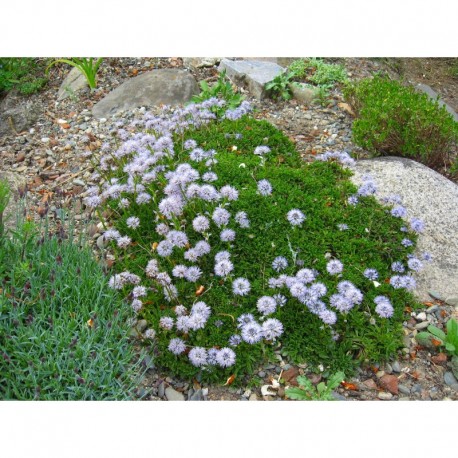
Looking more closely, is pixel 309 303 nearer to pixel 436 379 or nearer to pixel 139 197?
pixel 436 379

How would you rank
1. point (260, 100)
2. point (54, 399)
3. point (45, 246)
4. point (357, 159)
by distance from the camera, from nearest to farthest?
point (54, 399) < point (45, 246) < point (357, 159) < point (260, 100)

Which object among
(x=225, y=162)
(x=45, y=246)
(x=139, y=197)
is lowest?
(x=45, y=246)

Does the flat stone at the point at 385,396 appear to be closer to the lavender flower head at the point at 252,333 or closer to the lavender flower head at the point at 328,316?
the lavender flower head at the point at 328,316

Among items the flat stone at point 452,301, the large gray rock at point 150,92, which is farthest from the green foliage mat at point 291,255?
the large gray rock at point 150,92

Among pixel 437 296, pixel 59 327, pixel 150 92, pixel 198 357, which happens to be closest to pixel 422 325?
pixel 437 296

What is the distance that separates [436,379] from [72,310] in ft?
5.73

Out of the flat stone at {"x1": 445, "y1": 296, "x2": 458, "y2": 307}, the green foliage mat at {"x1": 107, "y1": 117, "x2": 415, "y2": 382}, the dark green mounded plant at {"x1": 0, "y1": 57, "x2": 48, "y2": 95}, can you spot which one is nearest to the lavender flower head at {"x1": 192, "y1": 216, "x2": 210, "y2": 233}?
the green foliage mat at {"x1": 107, "y1": 117, "x2": 415, "y2": 382}

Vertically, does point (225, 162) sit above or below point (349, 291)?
above

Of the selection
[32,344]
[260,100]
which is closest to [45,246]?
[32,344]

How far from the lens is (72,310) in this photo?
274 cm

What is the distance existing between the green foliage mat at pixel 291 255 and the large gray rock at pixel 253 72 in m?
0.96

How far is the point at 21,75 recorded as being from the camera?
4.52 meters

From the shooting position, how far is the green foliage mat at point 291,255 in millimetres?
2668

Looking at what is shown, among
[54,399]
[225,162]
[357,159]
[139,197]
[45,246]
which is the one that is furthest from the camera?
[357,159]
